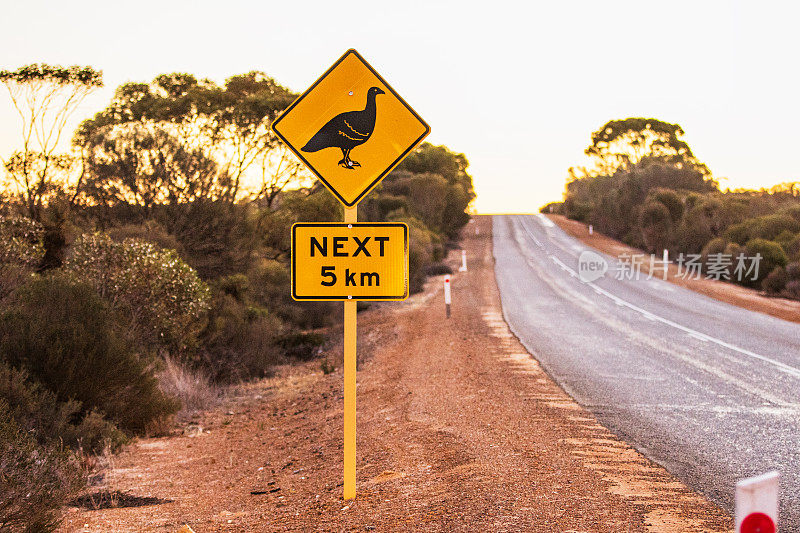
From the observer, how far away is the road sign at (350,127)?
17.0 ft

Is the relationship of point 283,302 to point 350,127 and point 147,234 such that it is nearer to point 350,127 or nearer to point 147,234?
point 147,234

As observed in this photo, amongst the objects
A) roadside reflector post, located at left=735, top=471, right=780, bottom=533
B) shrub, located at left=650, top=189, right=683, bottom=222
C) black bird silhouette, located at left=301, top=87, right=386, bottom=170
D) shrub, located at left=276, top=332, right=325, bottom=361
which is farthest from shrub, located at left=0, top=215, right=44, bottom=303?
shrub, located at left=650, top=189, right=683, bottom=222

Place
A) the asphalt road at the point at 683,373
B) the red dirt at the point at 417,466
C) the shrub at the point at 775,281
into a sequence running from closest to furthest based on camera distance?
the red dirt at the point at 417,466 < the asphalt road at the point at 683,373 < the shrub at the point at 775,281

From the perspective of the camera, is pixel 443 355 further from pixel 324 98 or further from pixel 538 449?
pixel 324 98

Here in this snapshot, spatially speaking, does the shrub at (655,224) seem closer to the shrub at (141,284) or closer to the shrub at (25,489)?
the shrub at (141,284)

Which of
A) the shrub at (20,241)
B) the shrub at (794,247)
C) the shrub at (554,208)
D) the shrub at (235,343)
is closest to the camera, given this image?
the shrub at (20,241)

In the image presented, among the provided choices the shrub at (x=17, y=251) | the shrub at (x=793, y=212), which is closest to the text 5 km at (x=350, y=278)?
the shrub at (x=17, y=251)

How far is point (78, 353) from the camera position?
8.48m

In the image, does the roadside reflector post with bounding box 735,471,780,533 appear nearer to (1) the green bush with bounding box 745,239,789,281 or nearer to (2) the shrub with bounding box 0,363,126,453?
(2) the shrub with bounding box 0,363,126,453

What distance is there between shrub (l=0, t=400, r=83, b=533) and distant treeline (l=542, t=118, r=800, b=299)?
82.2 feet

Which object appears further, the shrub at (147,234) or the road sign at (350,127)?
the shrub at (147,234)

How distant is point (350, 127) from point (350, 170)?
0.30 meters

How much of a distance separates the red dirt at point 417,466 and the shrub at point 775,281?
1699cm

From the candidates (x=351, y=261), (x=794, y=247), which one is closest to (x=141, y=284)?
(x=351, y=261)
